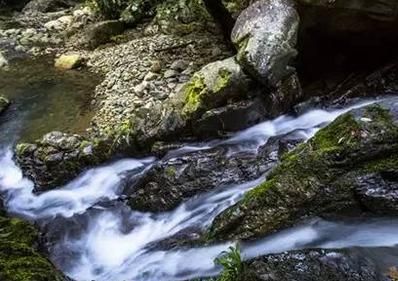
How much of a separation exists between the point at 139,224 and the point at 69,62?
6.22 metres

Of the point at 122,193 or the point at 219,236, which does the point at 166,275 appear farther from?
the point at 122,193

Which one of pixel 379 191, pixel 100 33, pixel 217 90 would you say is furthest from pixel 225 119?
pixel 100 33

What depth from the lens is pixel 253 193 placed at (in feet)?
15.9

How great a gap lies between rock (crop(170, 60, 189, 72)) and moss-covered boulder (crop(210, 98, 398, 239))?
497 cm

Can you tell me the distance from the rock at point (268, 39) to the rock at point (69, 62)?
4766 millimetres

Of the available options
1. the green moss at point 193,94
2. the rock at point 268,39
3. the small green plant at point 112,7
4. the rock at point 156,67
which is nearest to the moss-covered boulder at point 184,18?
the small green plant at point 112,7

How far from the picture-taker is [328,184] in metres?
4.64

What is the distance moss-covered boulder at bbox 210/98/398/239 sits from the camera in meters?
4.52

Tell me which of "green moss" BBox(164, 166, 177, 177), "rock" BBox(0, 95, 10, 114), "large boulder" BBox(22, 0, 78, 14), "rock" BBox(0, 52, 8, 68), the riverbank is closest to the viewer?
the riverbank

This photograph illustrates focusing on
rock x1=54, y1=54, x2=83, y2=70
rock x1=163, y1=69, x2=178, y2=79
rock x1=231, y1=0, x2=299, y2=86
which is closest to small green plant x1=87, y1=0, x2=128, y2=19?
rock x1=54, y1=54, x2=83, y2=70

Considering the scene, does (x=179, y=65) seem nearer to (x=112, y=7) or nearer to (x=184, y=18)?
(x=184, y=18)

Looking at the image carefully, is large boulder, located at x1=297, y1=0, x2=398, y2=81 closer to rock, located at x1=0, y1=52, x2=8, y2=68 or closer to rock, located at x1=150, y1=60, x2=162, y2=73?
rock, located at x1=150, y1=60, x2=162, y2=73

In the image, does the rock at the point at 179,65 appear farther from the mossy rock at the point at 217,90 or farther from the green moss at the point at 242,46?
the mossy rock at the point at 217,90

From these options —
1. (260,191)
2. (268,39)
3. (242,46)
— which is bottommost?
(260,191)
